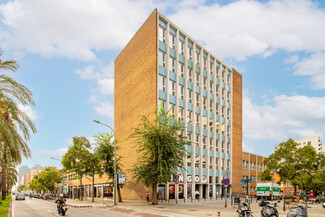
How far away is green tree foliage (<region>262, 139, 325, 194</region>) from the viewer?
Answer: 141 ft

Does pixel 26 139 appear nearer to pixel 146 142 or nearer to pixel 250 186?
pixel 146 142

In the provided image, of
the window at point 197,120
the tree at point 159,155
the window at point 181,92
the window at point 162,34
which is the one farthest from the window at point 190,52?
the tree at point 159,155

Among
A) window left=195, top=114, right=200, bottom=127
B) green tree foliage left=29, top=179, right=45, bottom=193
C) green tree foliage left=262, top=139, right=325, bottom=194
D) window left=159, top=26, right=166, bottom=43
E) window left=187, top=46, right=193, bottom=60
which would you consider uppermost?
window left=159, top=26, right=166, bottom=43

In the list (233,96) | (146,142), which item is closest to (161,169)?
(146,142)

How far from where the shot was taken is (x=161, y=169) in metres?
30.2

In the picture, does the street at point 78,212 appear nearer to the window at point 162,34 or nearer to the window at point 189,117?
the window at point 189,117

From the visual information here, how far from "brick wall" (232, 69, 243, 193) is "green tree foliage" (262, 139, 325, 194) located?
15.0 meters

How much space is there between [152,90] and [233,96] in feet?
82.2

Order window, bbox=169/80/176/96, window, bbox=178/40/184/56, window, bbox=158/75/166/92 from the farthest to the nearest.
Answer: window, bbox=178/40/184/56 → window, bbox=169/80/176/96 → window, bbox=158/75/166/92

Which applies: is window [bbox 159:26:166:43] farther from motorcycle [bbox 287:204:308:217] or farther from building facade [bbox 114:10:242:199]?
motorcycle [bbox 287:204:308:217]

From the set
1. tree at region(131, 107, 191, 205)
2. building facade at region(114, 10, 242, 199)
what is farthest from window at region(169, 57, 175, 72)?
tree at region(131, 107, 191, 205)

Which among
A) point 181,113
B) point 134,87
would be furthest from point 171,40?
point 181,113

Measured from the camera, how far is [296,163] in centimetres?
4322

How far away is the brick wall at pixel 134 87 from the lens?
43.0 metres
